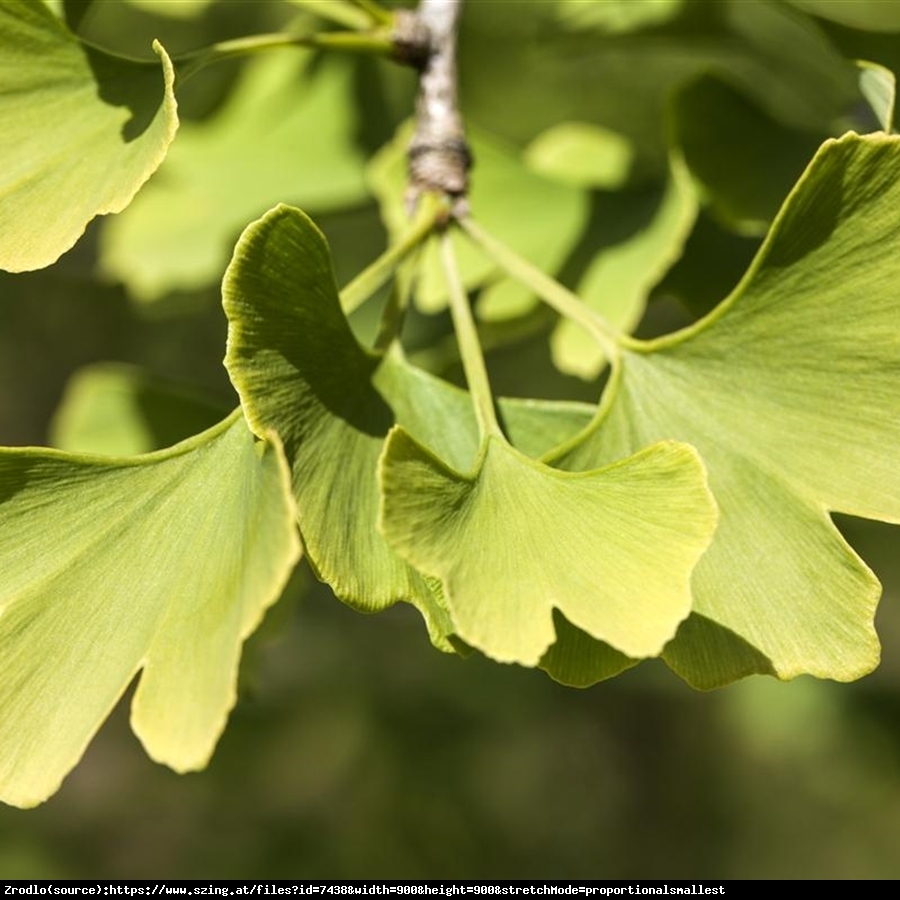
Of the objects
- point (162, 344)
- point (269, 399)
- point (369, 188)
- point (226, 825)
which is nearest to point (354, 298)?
point (269, 399)

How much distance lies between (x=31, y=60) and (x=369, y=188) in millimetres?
568

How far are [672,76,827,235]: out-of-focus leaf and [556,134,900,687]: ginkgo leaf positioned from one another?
0.75 feet

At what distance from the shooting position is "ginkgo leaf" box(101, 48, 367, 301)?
127 centimetres

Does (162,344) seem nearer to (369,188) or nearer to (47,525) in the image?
(369,188)

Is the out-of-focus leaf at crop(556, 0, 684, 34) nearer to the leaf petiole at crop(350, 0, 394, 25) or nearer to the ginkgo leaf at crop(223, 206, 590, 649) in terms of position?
the leaf petiole at crop(350, 0, 394, 25)

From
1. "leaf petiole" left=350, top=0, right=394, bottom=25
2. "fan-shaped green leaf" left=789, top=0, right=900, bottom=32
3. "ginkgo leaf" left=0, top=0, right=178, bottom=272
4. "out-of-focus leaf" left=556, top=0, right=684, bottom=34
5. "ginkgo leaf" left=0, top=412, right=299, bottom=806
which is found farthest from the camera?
"fan-shaped green leaf" left=789, top=0, right=900, bottom=32

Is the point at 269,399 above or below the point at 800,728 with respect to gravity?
above

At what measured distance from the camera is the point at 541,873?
2.93 meters

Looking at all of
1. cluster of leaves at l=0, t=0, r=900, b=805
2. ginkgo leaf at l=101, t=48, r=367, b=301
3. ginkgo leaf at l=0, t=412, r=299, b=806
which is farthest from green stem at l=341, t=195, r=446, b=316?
ginkgo leaf at l=101, t=48, r=367, b=301

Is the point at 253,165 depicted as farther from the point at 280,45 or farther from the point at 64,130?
the point at 64,130

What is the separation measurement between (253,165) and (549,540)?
2.57 feet

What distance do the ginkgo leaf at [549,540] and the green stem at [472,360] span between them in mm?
43

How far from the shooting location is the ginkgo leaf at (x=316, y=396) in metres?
0.62

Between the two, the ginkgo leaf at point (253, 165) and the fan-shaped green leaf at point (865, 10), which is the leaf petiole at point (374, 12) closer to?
the ginkgo leaf at point (253, 165)
